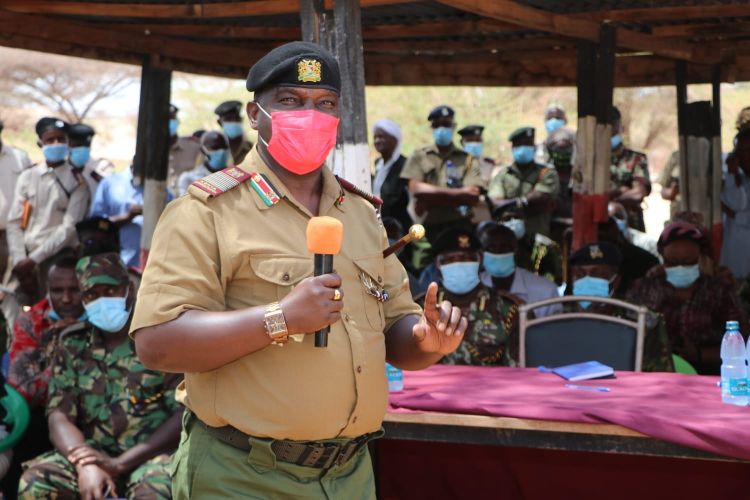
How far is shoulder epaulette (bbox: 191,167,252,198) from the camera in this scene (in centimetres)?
261

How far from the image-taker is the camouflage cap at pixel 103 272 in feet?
16.5

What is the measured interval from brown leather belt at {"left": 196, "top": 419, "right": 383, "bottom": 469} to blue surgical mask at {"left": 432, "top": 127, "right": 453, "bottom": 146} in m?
6.43

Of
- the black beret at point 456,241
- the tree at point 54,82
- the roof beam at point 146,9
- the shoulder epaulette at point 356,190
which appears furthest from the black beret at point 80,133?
the tree at point 54,82

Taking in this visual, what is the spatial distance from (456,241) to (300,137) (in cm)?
387

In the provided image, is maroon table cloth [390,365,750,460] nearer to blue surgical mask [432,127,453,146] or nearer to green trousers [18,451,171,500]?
green trousers [18,451,171,500]

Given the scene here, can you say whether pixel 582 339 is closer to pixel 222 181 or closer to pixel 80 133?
pixel 222 181

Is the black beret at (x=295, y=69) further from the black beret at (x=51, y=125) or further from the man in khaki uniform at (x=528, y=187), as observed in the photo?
the black beret at (x=51, y=125)

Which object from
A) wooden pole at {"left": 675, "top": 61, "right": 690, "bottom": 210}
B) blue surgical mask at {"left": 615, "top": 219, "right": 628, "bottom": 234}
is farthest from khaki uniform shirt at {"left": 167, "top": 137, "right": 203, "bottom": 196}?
wooden pole at {"left": 675, "top": 61, "right": 690, "bottom": 210}

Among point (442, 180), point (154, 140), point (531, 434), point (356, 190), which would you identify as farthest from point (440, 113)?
point (356, 190)

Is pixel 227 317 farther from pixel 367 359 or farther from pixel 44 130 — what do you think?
pixel 44 130

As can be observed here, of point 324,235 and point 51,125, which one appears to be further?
point 51,125

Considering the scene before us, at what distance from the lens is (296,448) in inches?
104

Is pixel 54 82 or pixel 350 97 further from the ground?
pixel 54 82

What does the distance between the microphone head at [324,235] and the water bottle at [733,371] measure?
6.40 feet
